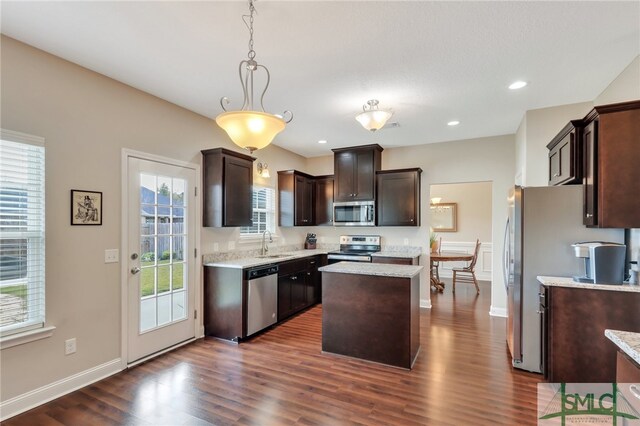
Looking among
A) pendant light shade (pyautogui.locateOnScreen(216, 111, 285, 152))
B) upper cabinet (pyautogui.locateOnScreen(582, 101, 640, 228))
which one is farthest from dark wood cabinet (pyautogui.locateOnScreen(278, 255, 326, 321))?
upper cabinet (pyautogui.locateOnScreen(582, 101, 640, 228))

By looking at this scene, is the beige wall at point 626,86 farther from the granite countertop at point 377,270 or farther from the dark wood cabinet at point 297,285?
the dark wood cabinet at point 297,285

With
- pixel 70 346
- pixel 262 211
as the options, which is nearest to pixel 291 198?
pixel 262 211

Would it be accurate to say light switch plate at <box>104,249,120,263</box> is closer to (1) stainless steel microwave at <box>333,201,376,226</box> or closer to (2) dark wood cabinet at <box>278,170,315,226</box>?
(2) dark wood cabinet at <box>278,170,315,226</box>

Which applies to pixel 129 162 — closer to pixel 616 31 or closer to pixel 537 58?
pixel 537 58

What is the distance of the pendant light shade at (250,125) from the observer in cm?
186

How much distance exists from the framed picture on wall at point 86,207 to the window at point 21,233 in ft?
0.72

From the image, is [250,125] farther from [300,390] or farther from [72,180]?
[300,390]

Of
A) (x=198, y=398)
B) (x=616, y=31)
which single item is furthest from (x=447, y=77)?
(x=198, y=398)

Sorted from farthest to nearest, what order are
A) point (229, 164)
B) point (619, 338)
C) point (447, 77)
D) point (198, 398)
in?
point (229, 164)
point (447, 77)
point (198, 398)
point (619, 338)

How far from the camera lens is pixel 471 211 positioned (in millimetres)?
7992

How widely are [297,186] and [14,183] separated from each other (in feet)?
12.4

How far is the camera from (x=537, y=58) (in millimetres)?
2533

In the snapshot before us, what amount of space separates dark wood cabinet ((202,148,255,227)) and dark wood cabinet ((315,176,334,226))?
2196 millimetres

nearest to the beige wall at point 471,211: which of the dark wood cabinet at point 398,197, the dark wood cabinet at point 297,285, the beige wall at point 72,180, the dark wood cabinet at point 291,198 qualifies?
the dark wood cabinet at point 398,197
